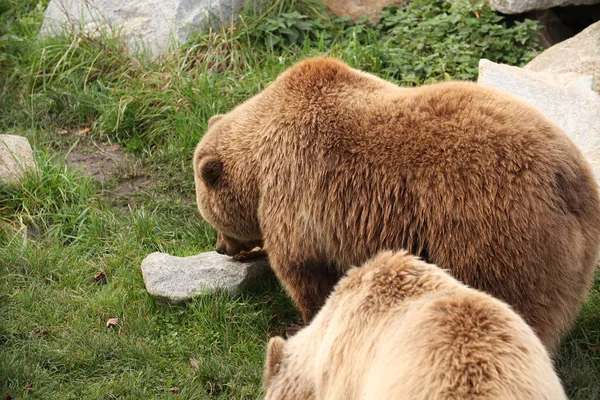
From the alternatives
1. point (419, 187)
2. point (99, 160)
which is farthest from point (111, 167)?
point (419, 187)

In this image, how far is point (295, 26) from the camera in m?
8.12

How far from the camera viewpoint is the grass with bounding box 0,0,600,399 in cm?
509

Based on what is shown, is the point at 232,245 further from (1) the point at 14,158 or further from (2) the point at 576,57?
(2) the point at 576,57

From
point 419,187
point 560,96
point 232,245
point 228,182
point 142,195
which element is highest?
point 419,187

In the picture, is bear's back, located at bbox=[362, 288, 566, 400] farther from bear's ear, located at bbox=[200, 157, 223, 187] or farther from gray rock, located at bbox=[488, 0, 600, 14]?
gray rock, located at bbox=[488, 0, 600, 14]

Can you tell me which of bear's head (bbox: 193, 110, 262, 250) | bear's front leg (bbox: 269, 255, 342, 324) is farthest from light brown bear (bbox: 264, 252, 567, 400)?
bear's head (bbox: 193, 110, 262, 250)

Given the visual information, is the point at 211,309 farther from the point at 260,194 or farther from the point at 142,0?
the point at 142,0

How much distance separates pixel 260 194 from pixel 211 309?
900 mm

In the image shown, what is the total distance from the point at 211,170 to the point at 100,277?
4.70 feet

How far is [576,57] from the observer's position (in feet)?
23.3

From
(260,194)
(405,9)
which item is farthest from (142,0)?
(260,194)

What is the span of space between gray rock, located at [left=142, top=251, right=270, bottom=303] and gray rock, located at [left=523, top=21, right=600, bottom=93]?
3.18m

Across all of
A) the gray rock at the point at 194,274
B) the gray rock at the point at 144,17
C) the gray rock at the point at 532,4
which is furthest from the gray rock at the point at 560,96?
the gray rock at the point at 144,17

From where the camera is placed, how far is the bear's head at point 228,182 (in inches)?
203
